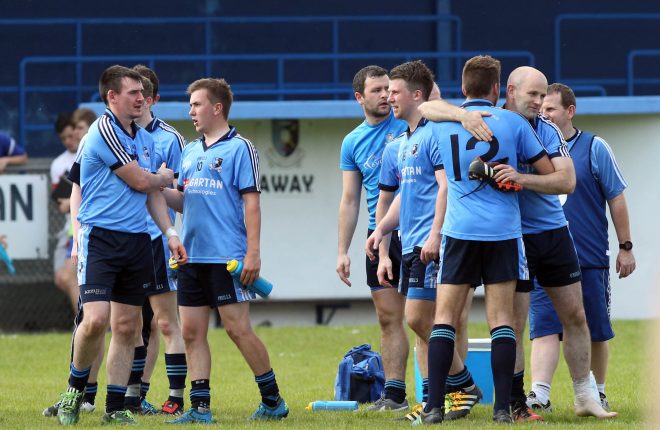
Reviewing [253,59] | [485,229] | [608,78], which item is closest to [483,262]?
[485,229]

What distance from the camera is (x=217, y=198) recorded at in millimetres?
8812

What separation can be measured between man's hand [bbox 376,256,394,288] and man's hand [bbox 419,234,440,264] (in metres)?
0.70

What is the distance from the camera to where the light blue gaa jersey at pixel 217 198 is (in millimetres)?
8781

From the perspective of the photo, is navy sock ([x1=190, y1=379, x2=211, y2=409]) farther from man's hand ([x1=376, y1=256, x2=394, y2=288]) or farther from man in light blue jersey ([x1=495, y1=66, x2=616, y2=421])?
man in light blue jersey ([x1=495, y1=66, x2=616, y2=421])

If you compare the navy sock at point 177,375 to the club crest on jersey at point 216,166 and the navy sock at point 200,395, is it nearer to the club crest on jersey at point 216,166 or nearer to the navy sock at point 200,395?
the navy sock at point 200,395

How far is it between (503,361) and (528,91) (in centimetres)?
169

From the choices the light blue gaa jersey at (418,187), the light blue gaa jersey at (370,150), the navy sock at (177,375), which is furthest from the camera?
the light blue gaa jersey at (370,150)

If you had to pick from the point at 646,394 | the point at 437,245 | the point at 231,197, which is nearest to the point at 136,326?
the point at 231,197

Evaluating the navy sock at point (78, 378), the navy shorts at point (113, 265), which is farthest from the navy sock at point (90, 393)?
the navy shorts at point (113, 265)

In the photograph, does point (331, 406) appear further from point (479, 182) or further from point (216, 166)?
point (479, 182)

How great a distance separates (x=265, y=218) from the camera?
17500 mm

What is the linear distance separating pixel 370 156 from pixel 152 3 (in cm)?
1212

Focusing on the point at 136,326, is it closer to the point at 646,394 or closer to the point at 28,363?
the point at 646,394

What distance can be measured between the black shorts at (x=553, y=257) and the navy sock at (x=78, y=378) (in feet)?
9.27
